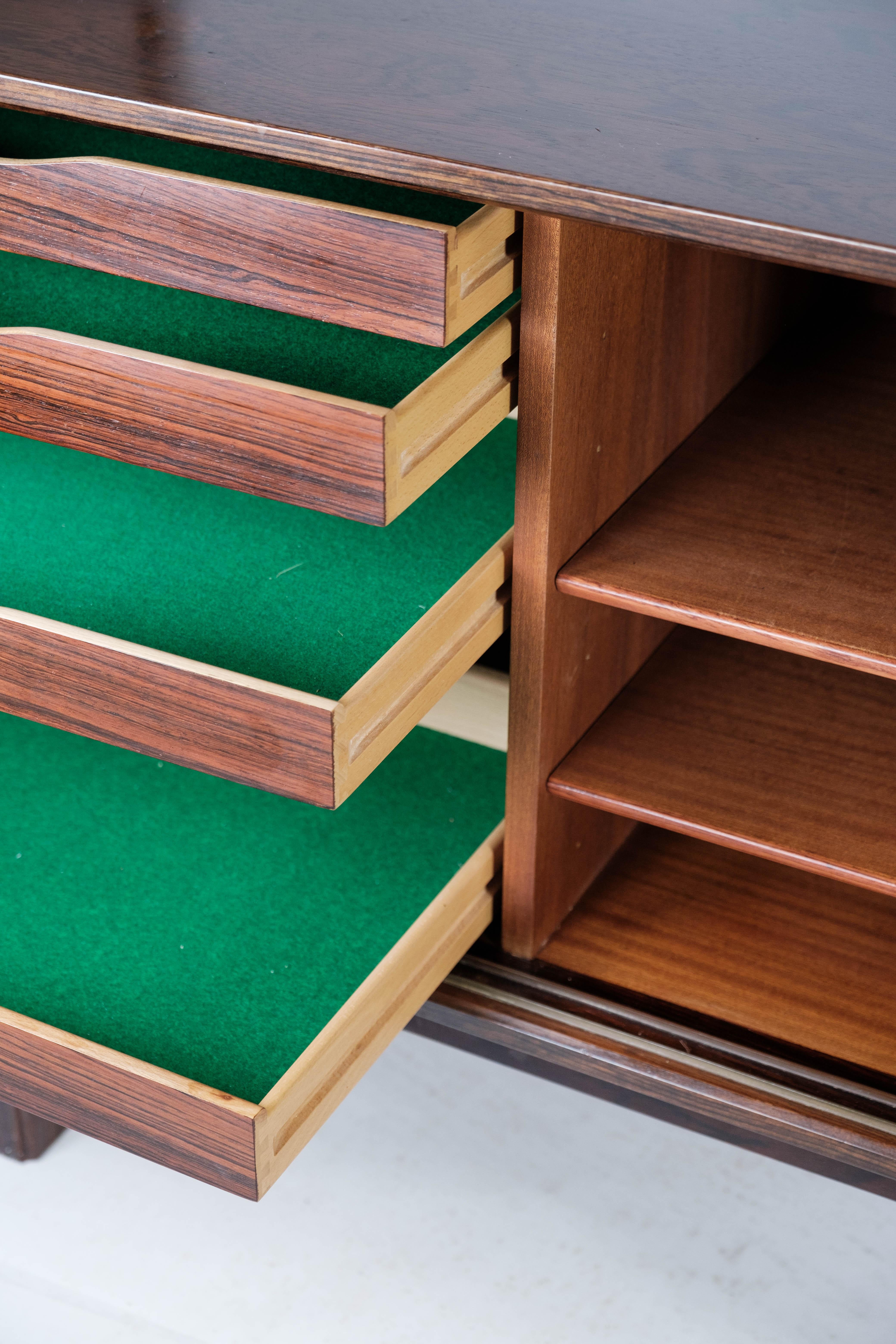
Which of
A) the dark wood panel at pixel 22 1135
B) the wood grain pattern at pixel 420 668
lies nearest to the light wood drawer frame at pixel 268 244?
the wood grain pattern at pixel 420 668

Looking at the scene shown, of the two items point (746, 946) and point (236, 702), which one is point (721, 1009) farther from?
point (236, 702)

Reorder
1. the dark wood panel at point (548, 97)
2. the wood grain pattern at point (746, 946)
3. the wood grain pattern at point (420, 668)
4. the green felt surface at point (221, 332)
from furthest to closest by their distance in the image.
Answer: the wood grain pattern at point (746, 946) → the green felt surface at point (221, 332) → the wood grain pattern at point (420, 668) → the dark wood panel at point (548, 97)

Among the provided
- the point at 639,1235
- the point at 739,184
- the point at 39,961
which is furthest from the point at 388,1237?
the point at 739,184

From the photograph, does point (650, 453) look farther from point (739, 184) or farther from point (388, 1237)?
point (388, 1237)

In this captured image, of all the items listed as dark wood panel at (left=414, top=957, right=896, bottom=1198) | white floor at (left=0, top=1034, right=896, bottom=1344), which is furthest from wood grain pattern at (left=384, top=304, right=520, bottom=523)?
white floor at (left=0, top=1034, right=896, bottom=1344)

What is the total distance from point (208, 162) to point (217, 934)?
528 millimetres

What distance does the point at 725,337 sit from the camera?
1062 mm

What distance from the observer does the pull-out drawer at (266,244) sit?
2.36 ft

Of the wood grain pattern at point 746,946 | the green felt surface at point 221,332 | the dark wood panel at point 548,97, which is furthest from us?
the wood grain pattern at point 746,946

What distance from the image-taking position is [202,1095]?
759 millimetres

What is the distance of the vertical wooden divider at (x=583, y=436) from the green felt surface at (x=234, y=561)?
9cm

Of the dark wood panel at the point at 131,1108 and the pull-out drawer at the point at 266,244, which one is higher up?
the pull-out drawer at the point at 266,244

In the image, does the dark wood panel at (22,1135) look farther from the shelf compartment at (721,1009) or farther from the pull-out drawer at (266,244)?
the pull-out drawer at (266,244)

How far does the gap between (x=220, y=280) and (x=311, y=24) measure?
0.72 ft
